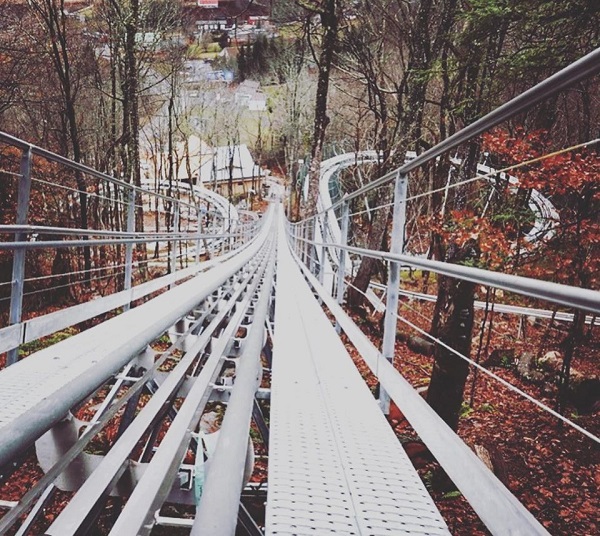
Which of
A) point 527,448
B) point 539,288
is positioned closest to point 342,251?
point 539,288

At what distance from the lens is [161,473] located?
1271 mm

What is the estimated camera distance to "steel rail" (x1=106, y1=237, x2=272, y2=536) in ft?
3.39

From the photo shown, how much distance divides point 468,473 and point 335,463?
1.61 ft

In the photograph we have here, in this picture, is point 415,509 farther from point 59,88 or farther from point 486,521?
point 59,88

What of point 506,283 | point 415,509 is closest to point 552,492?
point 415,509

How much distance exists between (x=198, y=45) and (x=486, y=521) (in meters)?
20.8

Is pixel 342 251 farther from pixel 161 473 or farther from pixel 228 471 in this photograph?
pixel 228 471

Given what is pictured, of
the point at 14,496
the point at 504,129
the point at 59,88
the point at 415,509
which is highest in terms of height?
the point at 59,88

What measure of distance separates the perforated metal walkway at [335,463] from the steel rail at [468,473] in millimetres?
167

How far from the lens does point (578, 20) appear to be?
419 centimetres

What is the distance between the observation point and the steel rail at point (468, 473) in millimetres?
Answer: 970

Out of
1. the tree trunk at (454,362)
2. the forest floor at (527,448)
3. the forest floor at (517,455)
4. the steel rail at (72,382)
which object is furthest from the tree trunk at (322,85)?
the steel rail at (72,382)

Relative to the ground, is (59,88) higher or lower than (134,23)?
lower

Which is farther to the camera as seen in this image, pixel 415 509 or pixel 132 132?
pixel 132 132
